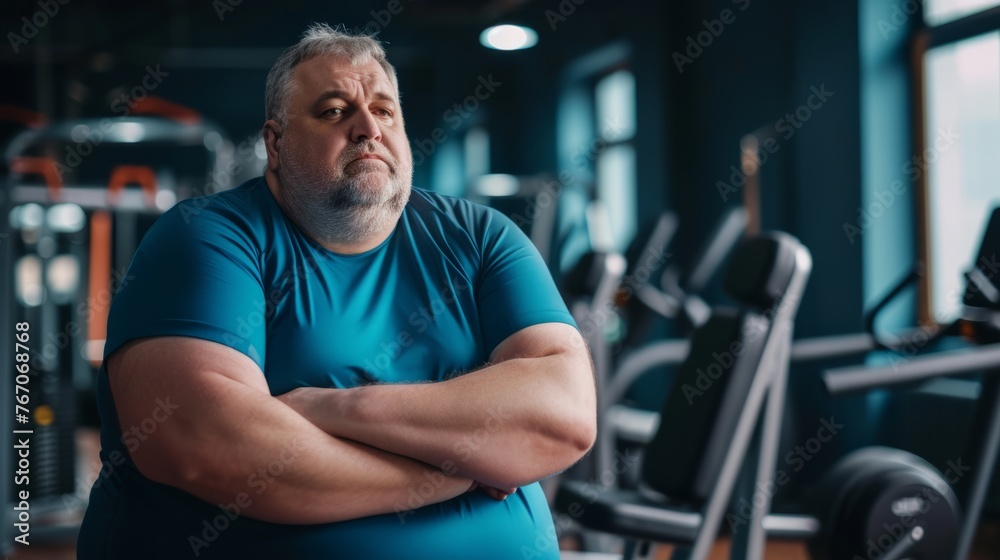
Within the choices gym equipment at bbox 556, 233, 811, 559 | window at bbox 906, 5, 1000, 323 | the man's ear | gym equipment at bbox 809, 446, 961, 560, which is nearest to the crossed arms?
the man's ear

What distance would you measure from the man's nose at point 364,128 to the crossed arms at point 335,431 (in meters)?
0.35

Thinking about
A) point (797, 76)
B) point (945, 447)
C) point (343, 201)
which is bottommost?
point (945, 447)

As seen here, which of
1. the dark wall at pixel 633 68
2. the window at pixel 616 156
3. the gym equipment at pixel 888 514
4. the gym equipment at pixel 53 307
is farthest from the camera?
the window at pixel 616 156

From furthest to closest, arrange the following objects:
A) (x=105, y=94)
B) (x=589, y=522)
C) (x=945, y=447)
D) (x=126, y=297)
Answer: (x=105, y=94), (x=945, y=447), (x=589, y=522), (x=126, y=297)

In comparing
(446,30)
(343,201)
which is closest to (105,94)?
(446,30)

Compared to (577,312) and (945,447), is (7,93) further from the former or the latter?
(945,447)

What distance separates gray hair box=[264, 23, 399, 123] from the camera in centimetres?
130

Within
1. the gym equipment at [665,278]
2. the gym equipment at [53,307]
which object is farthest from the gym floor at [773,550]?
the gym equipment at [665,278]

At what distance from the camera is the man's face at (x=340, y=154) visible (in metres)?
1.25

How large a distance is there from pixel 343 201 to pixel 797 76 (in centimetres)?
352

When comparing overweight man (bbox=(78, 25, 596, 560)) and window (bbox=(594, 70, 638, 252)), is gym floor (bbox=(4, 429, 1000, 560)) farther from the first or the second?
window (bbox=(594, 70, 638, 252))

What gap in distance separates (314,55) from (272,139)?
0.45 feet

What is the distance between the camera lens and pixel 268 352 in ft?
3.85

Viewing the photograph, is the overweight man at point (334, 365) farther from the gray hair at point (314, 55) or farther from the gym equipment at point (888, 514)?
the gym equipment at point (888, 514)
